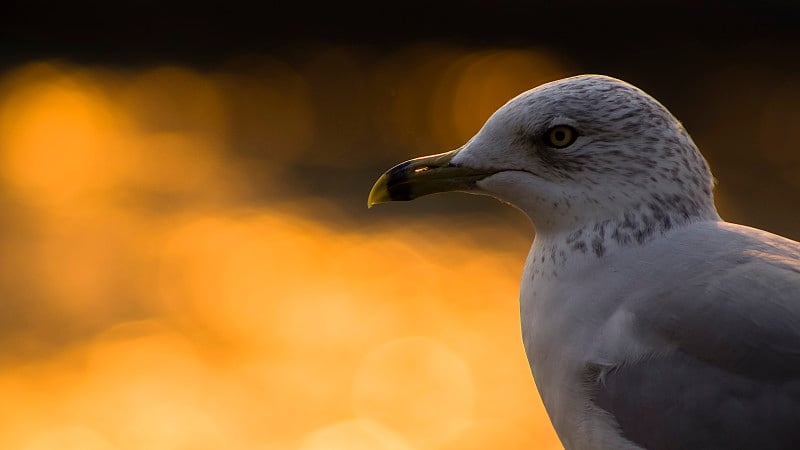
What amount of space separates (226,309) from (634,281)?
8.91ft

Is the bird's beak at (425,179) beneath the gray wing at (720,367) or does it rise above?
above

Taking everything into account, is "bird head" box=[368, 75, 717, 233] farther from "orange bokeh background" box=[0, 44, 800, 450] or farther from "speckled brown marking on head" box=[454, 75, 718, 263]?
"orange bokeh background" box=[0, 44, 800, 450]

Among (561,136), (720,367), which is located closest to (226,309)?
(561,136)

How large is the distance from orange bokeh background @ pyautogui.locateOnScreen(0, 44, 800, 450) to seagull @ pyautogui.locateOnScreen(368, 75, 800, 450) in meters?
1.80

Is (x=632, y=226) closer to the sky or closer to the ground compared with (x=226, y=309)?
closer to the ground

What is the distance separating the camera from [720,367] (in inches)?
48.8

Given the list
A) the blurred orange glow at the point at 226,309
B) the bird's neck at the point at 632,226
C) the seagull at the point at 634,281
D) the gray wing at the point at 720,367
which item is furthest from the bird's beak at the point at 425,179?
the blurred orange glow at the point at 226,309

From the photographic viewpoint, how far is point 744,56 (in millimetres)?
6516

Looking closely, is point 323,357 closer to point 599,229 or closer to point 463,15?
point 599,229

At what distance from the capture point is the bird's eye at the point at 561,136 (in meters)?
1.36

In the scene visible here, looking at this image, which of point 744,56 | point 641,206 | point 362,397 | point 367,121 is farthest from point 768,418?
point 744,56

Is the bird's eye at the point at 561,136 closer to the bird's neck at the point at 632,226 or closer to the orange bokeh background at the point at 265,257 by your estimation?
the bird's neck at the point at 632,226

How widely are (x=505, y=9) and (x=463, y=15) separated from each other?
235 mm

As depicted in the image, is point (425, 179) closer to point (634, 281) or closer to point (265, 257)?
point (634, 281)
